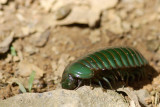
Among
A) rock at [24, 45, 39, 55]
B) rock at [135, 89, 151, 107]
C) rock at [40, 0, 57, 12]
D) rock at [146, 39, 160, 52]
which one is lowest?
rock at [135, 89, 151, 107]

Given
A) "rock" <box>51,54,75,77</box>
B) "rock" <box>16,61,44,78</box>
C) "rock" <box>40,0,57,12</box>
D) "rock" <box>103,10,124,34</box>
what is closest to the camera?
"rock" <box>16,61,44,78</box>

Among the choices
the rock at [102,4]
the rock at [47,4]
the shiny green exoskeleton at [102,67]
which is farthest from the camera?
the rock at [102,4]

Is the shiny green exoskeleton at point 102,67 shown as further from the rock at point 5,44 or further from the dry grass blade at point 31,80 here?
A: the rock at point 5,44

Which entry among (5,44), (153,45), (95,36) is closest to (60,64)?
(5,44)

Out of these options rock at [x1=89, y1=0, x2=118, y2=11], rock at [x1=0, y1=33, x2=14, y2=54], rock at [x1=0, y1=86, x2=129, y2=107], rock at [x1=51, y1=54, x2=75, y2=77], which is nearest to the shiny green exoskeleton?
rock at [x1=0, y1=86, x2=129, y2=107]

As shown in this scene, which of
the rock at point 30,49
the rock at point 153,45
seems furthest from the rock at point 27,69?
the rock at point 153,45

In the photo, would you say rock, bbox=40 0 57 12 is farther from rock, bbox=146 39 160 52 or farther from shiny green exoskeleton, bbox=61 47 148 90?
rock, bbox=146 39 160 52

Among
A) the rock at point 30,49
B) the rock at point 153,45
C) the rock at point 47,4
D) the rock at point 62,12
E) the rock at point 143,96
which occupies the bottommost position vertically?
the rock at point 143,96

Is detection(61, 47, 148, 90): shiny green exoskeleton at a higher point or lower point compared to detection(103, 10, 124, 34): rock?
lower
